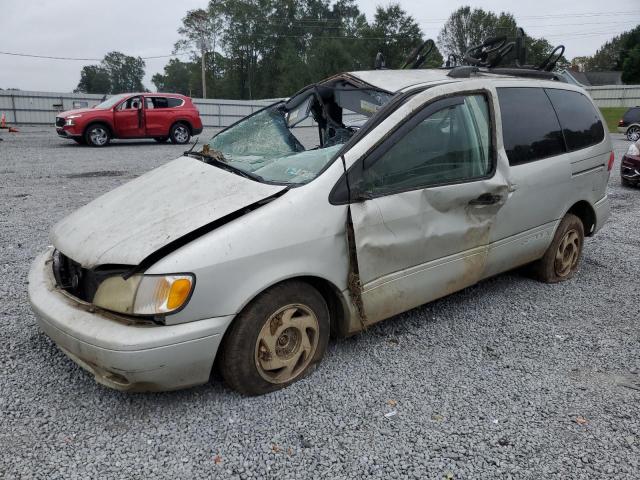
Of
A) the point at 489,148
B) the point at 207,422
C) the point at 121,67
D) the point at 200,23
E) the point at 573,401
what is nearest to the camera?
the point at 207,422

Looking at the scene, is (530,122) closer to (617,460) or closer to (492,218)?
(492,218)

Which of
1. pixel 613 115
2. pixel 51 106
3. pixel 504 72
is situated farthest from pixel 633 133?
pixel 51 106

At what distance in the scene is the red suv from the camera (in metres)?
15.1

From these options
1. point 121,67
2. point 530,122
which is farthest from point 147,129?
point 121,67

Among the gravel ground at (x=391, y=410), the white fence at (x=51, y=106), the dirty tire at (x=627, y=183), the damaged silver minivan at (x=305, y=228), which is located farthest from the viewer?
the white fence at (x=51, y=106)

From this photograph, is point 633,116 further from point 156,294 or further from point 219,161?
point 156,294

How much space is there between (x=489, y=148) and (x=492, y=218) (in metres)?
0.48

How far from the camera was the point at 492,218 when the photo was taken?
359 centimetres

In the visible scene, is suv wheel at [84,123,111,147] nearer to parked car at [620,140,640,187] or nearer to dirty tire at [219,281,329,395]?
parked car at [620,140,640,187]

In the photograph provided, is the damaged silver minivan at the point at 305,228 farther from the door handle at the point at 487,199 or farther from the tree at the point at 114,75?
the tree at the point at 114,75

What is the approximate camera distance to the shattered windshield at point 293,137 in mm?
3037

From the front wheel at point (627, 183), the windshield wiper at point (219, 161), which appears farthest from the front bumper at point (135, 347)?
the front wheel at point (627, 183)

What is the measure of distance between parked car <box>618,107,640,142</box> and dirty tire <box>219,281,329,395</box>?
2243cm

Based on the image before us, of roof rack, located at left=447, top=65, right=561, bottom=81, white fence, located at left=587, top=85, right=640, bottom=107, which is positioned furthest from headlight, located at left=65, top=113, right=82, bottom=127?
white fence, located at left=587, top=85, right=640, bottom=107
